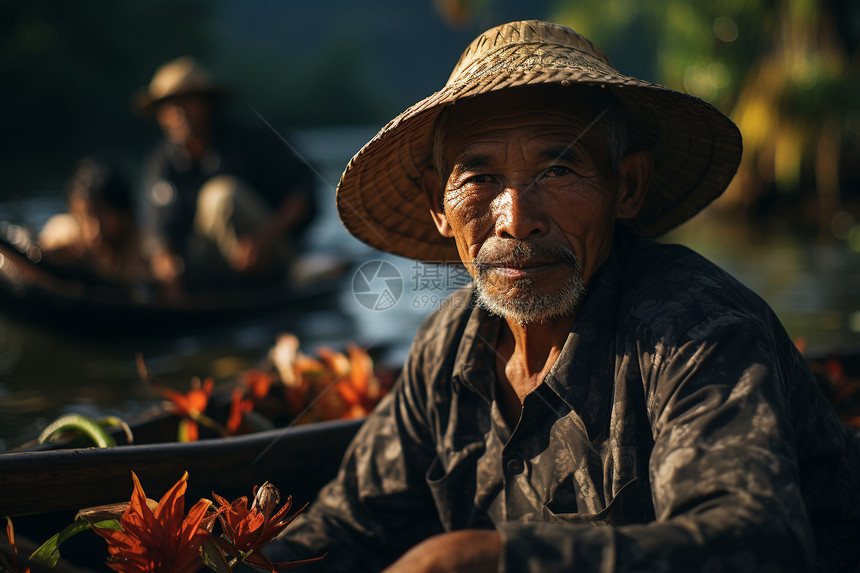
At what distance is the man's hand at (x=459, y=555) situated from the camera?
102cm

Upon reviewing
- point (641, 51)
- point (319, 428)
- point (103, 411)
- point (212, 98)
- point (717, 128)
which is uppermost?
point (641, 51)

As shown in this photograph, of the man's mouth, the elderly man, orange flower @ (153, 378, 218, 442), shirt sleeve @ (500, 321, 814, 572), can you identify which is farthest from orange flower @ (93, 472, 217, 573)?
orange flower @ (153, 378, 218, 442)

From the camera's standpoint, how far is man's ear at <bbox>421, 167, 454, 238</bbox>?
1.79 m

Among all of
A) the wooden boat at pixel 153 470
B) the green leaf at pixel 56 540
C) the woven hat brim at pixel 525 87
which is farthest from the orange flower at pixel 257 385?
the green leaf at pixel 56 540

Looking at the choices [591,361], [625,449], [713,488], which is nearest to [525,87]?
[591,361]

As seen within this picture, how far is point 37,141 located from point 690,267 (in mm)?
22234

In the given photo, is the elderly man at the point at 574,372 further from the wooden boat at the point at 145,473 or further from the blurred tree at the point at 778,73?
the blurred tree at the point at 778,73

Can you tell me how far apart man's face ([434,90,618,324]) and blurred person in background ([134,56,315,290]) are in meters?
4.45

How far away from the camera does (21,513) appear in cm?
163

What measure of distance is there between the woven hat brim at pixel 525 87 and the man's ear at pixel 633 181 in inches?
3.9

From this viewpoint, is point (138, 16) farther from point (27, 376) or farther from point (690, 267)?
point (690, 267)

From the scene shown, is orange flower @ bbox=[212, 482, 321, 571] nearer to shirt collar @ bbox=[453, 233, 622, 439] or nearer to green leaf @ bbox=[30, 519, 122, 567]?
green leaf @ bbox=[30, 519, 122, 567]

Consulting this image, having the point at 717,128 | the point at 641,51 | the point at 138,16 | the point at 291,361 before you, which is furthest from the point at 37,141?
the point at 641,51

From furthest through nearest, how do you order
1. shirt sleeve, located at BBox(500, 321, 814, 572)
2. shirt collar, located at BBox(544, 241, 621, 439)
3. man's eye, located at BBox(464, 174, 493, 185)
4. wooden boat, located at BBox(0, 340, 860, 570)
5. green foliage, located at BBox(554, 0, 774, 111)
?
green foliage, located at BBox(554, 0, 774, 111) → wooden boat, located at BBox(0, 340, 860, 570) → man's eye, located at BBox(464, 174, 493, 185) → shirt collar, located at BBox(544, 241, 621, 439) → shirt sleeve, located at BBox(500, 321, 814, 572)
